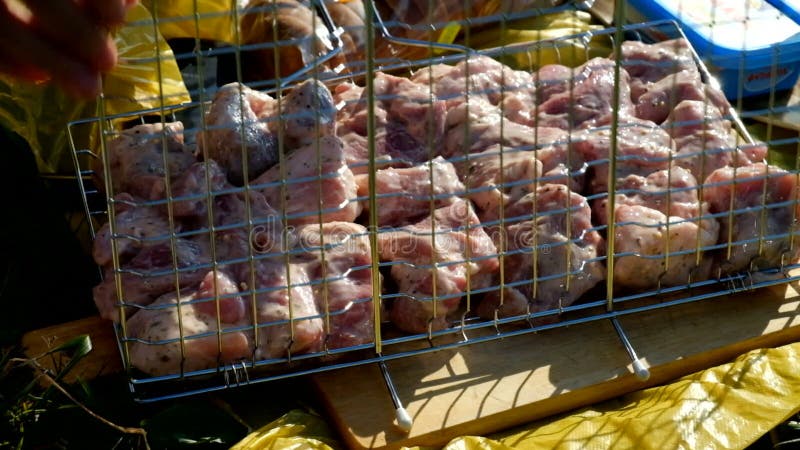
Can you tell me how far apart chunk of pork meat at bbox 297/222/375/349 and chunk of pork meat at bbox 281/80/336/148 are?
0.19 m

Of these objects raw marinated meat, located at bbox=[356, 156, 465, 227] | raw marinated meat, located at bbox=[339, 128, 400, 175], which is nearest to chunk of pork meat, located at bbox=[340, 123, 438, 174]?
raw marinated meat, located at bbox=[339, 128, 400, 175]

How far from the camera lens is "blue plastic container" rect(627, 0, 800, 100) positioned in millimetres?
3207

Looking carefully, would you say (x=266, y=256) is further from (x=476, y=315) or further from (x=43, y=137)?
(x=43, y=137)

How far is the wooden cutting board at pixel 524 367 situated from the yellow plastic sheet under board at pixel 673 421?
5 centimetres

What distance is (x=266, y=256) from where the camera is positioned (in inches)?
79.2

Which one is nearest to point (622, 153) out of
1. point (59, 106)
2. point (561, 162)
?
point (561, 162)

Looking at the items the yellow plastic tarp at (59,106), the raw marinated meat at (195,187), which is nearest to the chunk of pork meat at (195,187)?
the raw marinated meat at (195,187)

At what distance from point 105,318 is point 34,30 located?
3.54 feet

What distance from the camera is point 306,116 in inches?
85.7

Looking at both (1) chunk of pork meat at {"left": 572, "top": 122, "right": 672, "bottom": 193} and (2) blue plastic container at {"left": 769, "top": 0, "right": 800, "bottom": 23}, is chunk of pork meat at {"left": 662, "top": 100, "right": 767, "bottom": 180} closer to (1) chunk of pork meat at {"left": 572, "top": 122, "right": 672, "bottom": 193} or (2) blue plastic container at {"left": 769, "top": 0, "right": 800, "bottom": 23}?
(1) chunk of pork meat at {"left": 572, "top": 122, "right": 672, "bottom": 193}

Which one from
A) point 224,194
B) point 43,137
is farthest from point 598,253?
point 43,137

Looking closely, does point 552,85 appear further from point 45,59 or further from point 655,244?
point 45,59

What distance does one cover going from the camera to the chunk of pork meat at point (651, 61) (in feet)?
8.50

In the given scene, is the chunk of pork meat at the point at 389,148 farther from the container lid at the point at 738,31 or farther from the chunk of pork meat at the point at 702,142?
the container lid at the point at 738,31
